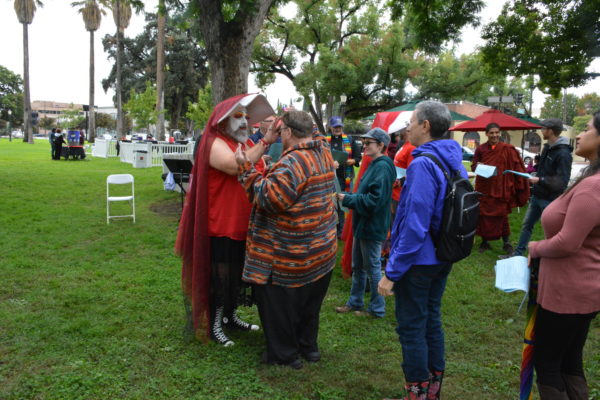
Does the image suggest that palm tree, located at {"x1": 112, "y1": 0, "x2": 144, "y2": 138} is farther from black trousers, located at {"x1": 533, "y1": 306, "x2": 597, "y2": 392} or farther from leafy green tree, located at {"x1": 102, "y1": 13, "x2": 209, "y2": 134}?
black trousers, located at {"x1": 533, "y1": 306, "x2": 597, "y2": 392}

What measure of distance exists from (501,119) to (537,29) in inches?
196

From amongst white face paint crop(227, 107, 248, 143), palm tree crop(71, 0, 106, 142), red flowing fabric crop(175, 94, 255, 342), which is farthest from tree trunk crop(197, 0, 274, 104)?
palm tree crop(71, 0, 106, 142)

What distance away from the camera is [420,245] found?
239 cm

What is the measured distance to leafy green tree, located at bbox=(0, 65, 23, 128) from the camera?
71375 millimetres

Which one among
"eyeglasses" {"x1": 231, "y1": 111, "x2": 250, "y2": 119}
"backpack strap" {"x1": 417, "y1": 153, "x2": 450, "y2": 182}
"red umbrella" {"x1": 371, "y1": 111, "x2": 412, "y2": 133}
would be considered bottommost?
"backpack strap" {"x1": 417, "y1": 153, "x2": 450, "y2": 182}

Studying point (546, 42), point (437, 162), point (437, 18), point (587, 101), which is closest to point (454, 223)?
point (437, 162)

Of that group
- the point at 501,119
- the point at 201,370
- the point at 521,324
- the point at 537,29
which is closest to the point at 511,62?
the point at 537,29

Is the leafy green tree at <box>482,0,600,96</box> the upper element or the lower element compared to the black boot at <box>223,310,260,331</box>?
upper

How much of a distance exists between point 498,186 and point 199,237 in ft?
16.7

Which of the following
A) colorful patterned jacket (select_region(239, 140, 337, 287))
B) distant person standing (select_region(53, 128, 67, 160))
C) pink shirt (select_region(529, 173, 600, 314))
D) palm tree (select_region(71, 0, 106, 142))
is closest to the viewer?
pink shirt (select_region(529, 173, 600, 314))

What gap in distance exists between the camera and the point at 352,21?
25.7 metres

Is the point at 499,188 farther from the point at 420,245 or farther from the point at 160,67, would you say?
the point at 160,67

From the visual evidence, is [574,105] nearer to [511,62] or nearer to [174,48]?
[174,48]

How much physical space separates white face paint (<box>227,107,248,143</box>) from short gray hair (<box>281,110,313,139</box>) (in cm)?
48
